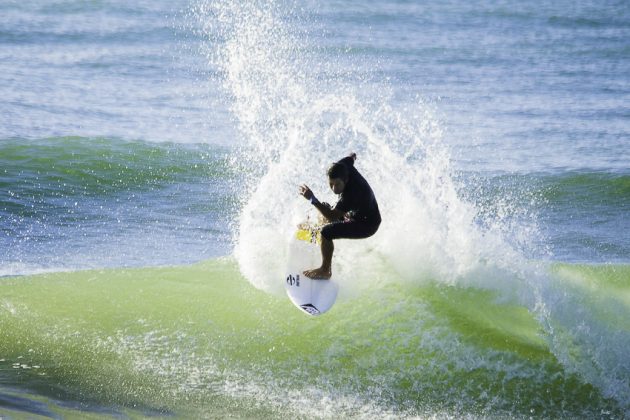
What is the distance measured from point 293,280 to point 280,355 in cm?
80

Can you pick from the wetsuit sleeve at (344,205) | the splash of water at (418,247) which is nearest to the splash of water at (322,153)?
the splash of water at (418,247)

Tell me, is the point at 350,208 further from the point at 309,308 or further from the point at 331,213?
the point at 309,308

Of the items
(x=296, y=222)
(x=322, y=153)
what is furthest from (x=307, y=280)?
(x=322, y=153)

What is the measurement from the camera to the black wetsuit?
859 centimetres

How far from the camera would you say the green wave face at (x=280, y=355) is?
818 cm

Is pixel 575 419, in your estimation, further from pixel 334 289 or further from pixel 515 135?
pixel 515 135

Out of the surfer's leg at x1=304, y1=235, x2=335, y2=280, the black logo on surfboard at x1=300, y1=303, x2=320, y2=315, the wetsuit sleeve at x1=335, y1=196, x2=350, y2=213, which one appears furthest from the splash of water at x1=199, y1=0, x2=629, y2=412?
the wetsuit sleeve at x1=335, y1=196, x2=350, y2=213

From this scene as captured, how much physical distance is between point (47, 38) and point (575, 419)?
24.6 metres

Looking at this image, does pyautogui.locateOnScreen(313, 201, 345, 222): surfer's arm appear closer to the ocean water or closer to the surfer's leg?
the surfer's leg

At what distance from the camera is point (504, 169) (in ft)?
59.4

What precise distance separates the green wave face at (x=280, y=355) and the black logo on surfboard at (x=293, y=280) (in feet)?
1.55

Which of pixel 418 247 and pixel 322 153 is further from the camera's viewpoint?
pixel 322 153

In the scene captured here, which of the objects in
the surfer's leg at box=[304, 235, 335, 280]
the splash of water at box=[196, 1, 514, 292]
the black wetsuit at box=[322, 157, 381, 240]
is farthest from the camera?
the splash of water at box=[196, 1, 514, 292]

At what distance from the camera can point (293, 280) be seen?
9.27 m
